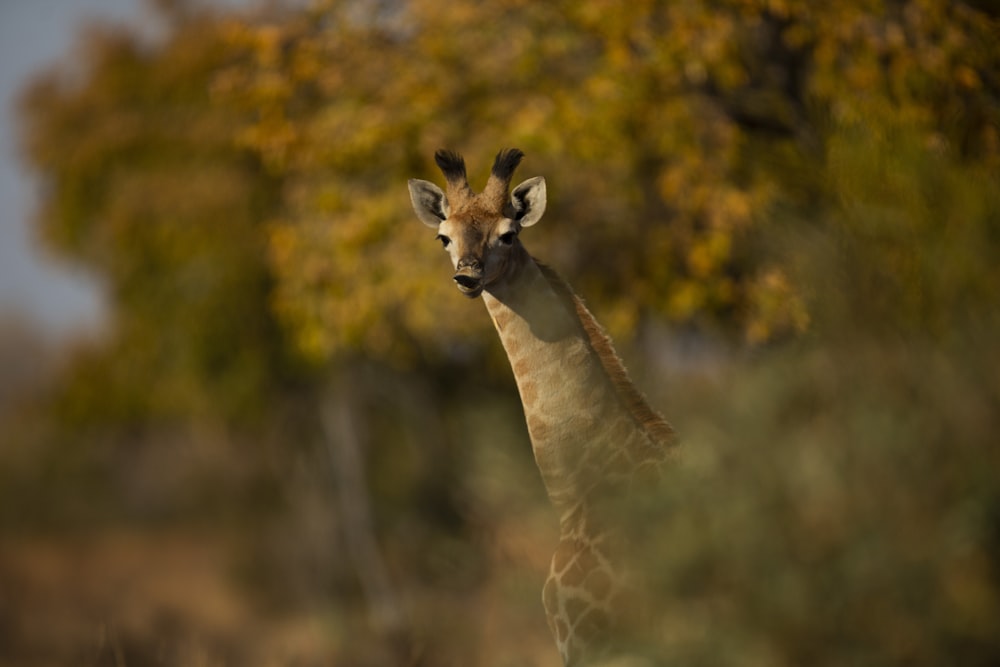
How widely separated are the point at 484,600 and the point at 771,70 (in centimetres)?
829

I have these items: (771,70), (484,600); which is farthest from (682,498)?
(771,70)

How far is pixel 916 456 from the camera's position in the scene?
3736mm

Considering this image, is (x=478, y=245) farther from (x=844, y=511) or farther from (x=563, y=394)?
(x=844, y=511)

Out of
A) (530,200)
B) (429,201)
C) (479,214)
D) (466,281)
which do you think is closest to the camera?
(466,281)

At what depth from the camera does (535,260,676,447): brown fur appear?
20.1 ft

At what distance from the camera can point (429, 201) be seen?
717cm

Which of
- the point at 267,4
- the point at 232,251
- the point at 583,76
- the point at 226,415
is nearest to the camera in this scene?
the point at 583,76

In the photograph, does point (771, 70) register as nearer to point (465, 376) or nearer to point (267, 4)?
point (267, 4)

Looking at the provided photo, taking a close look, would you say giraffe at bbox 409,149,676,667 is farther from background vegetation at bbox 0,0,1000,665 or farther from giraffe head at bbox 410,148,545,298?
background vegetation at bbox 0,0,1000,665

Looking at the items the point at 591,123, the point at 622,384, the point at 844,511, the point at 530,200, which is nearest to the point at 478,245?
the point at 530,200

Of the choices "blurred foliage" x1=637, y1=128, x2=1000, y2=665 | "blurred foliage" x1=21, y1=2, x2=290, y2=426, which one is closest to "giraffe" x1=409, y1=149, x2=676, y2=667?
"blurred foliage" x1=637, y1=128, x2=1000, y2=665

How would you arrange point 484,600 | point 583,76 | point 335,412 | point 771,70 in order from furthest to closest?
point 335,412 → point 583,76 → point 771,70 → point 484,600

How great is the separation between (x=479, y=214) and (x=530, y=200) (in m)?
0.46

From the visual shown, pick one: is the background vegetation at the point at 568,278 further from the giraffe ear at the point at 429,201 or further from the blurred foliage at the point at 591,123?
the giraffe ear at the point at 429,201
